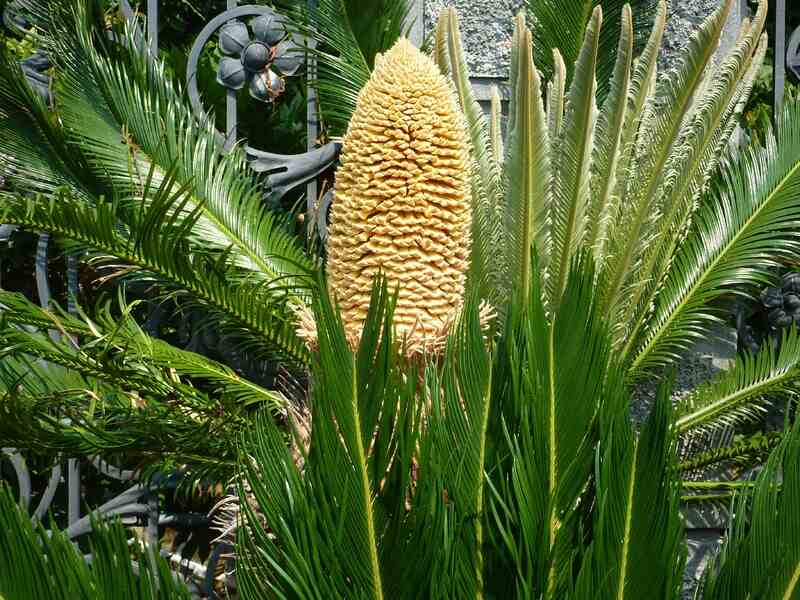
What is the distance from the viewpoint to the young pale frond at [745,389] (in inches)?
92.2

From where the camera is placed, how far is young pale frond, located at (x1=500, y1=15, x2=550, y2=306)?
2.22 metres

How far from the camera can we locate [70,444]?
6.73 feet

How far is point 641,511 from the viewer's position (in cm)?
157

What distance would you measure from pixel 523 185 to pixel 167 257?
82cm

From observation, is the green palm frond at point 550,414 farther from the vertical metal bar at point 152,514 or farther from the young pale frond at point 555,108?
the vertical metal bar at point 152,514

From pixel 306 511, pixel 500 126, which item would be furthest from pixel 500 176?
pixel 306 511

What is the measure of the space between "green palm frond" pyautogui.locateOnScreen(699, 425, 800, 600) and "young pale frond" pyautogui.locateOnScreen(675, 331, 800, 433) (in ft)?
2.40

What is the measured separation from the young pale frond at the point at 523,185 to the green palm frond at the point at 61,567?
1.10m

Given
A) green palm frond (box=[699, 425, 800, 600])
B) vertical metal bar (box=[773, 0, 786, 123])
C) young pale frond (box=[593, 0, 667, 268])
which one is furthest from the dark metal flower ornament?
green palm frond (box=[699, 425, 800, 600])

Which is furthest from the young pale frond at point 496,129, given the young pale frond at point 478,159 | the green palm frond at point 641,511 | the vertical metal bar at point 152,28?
the green palm frond at point 641,511

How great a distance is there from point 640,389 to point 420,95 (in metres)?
1.10

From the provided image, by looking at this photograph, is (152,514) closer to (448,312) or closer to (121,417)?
(121,417)

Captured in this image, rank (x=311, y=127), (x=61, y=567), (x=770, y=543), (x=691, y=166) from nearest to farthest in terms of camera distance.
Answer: (x=61, y=567) → (x=770, y=543) → (x=691, y=166) → (x=311, y=127)

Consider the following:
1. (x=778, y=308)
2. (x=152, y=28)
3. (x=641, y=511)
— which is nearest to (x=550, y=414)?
(x=641, y=511)
